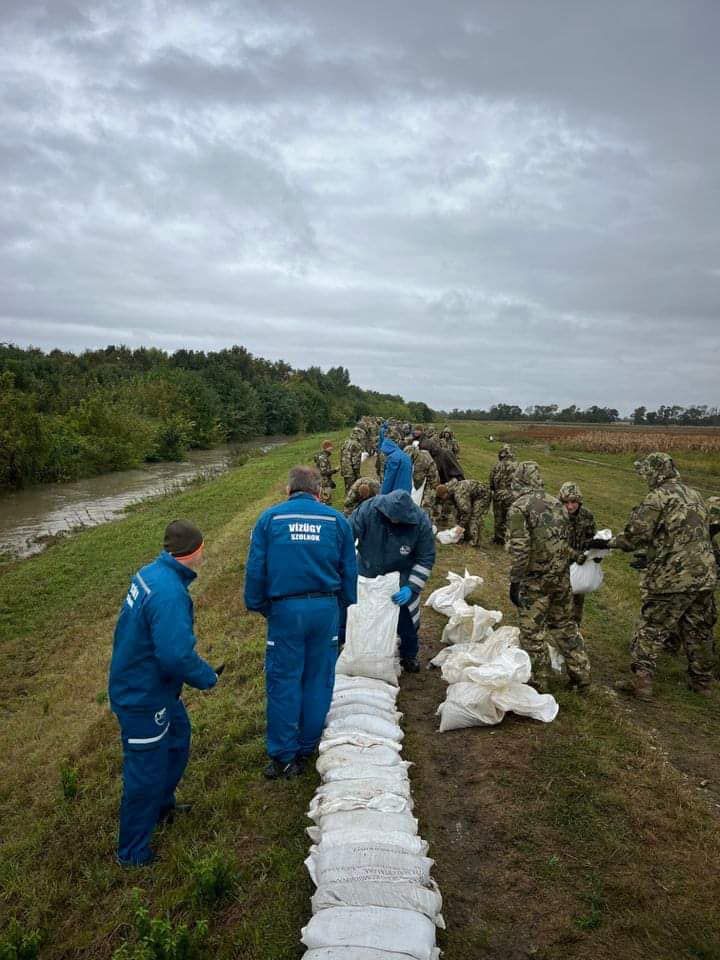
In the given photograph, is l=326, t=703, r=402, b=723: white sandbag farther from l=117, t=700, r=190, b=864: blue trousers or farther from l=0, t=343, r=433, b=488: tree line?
l=0, t=343, r=433, b=488: tree line

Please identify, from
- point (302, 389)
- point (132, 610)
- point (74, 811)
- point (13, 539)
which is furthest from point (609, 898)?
point (302, 389)

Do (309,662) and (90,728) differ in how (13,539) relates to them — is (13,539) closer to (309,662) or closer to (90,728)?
(90,728)


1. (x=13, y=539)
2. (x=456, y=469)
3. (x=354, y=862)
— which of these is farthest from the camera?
(x=13, y=539)

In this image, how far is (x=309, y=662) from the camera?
391 cm

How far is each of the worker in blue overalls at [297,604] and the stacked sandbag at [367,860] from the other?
11.9 inches

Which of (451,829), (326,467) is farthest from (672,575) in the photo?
(326,467)

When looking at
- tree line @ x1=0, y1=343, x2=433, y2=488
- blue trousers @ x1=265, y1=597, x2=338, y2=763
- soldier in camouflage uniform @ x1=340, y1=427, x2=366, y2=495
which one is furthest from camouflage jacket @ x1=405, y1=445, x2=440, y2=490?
tree line @ x1=0, y1=343, x2=433, y2=488

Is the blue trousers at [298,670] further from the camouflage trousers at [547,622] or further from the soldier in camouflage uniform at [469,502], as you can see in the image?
the soldier in camouflage uniform at [469,502]

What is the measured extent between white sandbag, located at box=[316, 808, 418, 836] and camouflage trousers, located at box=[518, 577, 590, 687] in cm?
266

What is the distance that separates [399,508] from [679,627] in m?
3.26

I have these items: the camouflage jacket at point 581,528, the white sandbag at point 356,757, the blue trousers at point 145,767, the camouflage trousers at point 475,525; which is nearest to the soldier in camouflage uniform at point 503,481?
the camouflage trousers at point 475,525

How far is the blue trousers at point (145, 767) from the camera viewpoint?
318 cm

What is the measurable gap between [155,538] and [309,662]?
1138 centimetres

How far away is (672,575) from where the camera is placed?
18.2 feet
